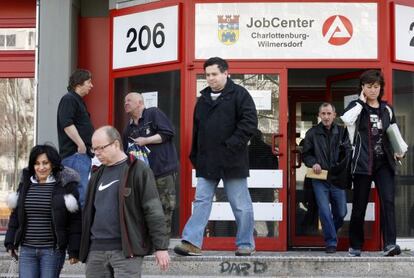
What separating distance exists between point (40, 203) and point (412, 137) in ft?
16.5

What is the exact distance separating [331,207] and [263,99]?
1.48 metres

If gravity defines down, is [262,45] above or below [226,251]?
above

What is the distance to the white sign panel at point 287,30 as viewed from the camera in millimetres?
8562

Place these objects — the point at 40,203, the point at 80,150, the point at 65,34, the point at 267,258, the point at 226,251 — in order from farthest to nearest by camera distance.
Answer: the point at 65,34 → the point at 226,251 → the point at 80,150 → the point at 267,258 → the point at 40,203

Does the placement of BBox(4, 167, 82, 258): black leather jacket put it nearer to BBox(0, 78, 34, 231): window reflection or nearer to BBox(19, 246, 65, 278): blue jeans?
BBox(19, 246, 65, 278): blue jeans

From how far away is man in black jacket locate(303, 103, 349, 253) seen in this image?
26.6 ft

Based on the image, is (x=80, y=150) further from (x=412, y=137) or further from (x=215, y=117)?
(x=412, y=137)

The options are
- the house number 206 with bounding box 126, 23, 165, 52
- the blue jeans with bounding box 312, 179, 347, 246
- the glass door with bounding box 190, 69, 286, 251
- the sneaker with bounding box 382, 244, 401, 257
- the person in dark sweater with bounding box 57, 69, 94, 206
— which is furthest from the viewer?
the house number 206 with bounding box 126, 23, 165, 52

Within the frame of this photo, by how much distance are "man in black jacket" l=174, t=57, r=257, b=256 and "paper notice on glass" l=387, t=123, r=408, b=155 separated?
1.41 m

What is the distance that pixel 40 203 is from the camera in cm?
537

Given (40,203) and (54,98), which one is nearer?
(40,203)

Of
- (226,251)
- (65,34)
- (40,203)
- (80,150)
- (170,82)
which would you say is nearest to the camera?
(40,203)

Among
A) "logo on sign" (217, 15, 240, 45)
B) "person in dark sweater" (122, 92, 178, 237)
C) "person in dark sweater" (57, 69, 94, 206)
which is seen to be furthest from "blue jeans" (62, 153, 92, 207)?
"logo on sign" (217, 15, 240, 45)

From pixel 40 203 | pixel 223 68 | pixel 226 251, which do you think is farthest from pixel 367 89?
pixel 40 203
